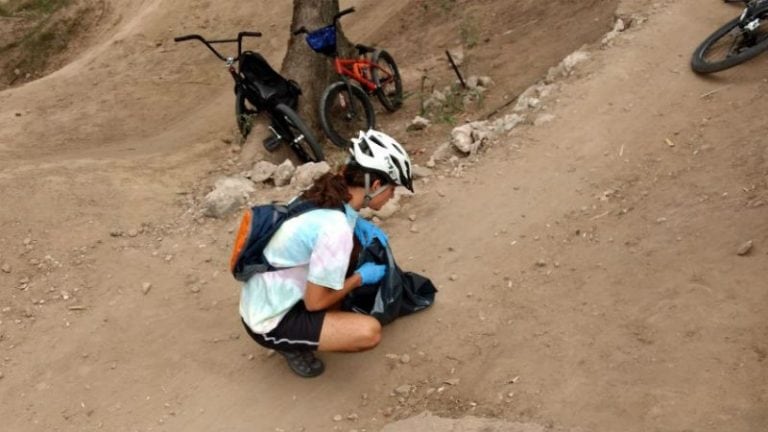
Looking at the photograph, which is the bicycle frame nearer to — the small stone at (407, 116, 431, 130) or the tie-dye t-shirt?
the small stone at (407, 116, 431, 130)

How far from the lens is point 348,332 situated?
335cm

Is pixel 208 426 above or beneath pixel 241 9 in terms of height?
beneath

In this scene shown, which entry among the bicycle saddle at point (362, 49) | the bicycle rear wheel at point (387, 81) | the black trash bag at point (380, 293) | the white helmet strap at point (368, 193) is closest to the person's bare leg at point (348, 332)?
the black trash bag at point (380, 293)

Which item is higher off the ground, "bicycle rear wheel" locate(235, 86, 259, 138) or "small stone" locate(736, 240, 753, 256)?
"bicycle rear wheel" locate(235, 86, 259, 138)

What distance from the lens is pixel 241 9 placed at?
1073cm

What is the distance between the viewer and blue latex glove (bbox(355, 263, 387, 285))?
3.37 meters

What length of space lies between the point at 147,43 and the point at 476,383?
841cm

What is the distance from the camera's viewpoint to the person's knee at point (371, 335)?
339cm

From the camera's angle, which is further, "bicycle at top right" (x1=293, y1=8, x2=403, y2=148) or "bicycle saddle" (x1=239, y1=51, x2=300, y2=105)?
"bicycle at top right" (x1=293, y1=8, x2=403, y2=148)

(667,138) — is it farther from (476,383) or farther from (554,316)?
(476,383)

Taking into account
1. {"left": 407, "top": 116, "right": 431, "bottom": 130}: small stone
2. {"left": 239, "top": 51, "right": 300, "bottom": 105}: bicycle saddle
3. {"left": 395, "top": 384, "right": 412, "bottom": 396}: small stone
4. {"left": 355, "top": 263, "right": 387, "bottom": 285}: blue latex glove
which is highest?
{"left": 239, "top": 51, "right": 300, "bottom": 105}: bicycle saddle

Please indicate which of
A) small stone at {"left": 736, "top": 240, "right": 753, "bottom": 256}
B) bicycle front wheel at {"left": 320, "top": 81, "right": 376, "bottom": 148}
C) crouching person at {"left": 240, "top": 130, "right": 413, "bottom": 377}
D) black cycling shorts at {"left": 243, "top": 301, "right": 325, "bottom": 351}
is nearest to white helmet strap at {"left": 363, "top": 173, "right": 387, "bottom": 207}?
crouching person at {"left": 240, "top": 130, "right": 413, "bottom": 377}

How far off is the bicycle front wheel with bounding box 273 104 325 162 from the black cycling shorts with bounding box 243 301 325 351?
303 cm

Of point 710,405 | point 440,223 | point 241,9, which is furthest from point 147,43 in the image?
point 710,405
